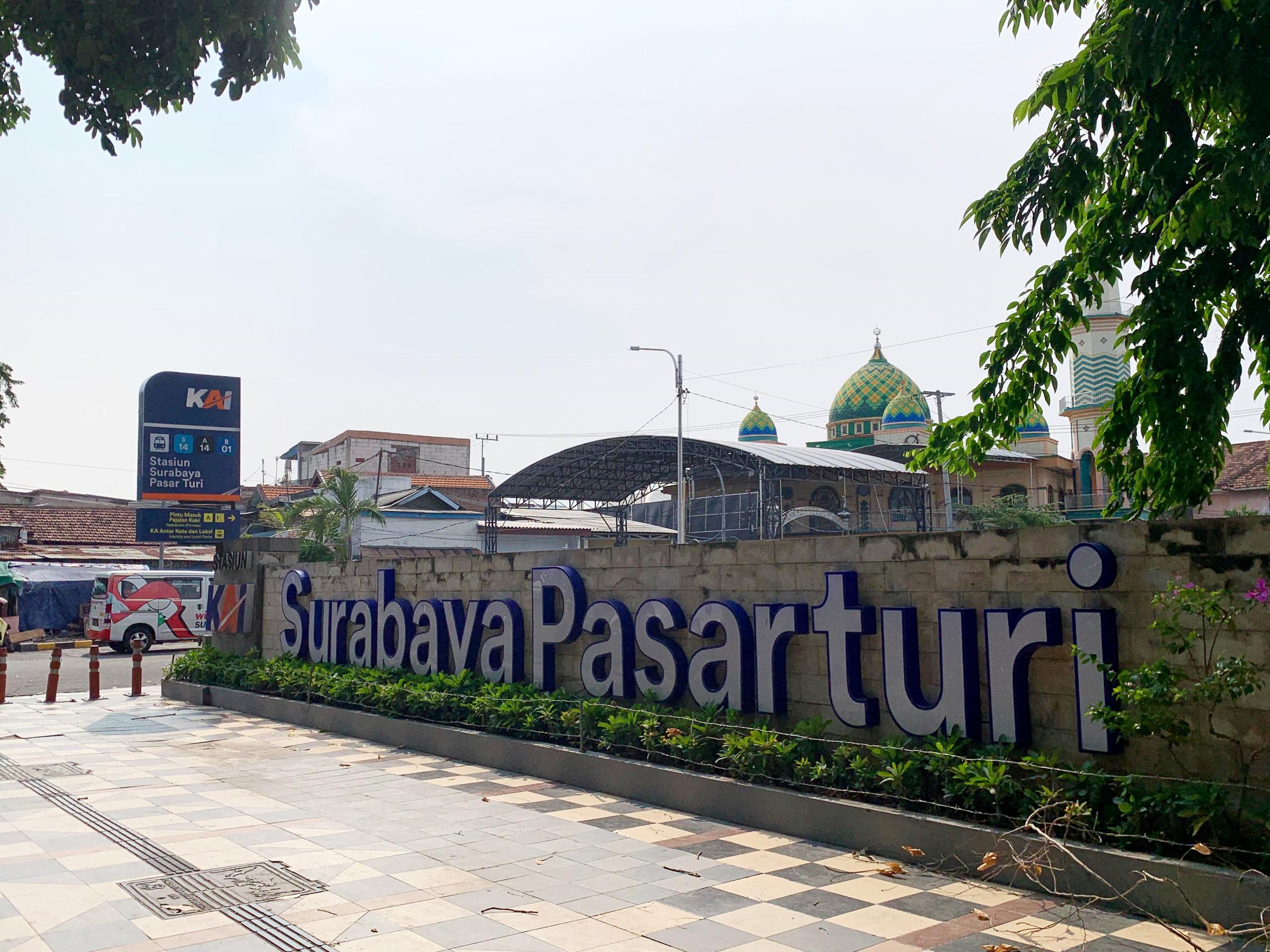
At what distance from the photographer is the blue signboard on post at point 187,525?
2306 centimetres

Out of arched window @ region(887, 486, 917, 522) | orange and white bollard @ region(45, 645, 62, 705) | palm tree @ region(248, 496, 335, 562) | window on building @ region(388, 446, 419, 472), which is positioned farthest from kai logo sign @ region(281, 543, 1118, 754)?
window on building @ region(388, 446, 419, 472)

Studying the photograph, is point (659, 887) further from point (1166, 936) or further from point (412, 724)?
point (412, 724)

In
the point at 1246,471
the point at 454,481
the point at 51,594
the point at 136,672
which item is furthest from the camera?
the point at 454,481

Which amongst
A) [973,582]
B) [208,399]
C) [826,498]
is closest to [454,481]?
[826,498]

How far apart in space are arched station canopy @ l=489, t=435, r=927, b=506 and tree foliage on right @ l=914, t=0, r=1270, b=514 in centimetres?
2124

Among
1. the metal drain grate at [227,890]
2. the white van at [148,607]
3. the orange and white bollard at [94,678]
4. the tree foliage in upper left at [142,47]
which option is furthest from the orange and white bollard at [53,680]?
the tree foliage in upper left at [142,47]

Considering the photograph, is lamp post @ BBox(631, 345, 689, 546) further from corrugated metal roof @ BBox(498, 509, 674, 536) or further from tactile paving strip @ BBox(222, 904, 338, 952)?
tactile paving strip @ BBox(222, 904, 338, 952)

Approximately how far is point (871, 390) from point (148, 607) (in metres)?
36.8

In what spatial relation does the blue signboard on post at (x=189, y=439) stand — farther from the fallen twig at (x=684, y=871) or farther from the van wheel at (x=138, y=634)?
the fallen twig at (x=684, y=871)

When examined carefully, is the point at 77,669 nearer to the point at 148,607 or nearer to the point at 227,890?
the point at 148,607

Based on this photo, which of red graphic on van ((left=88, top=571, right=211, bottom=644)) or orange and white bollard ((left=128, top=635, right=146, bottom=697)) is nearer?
orange and white bollard ((left=128, top=635, right=146, bottom=697))

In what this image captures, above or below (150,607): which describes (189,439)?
above

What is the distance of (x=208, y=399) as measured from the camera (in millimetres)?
23359

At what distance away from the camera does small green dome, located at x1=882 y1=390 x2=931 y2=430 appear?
162 ft
